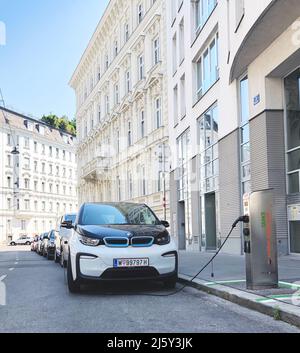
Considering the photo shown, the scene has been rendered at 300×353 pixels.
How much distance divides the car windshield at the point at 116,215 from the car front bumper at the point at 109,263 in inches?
34.8

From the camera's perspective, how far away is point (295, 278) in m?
9.09

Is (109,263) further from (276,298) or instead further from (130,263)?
(276,298)

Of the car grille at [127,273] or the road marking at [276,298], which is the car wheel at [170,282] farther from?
the road marking at [276,298]

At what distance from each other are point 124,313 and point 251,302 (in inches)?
68.4

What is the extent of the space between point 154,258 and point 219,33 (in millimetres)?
11713

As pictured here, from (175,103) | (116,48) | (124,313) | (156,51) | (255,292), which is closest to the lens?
(124,313)

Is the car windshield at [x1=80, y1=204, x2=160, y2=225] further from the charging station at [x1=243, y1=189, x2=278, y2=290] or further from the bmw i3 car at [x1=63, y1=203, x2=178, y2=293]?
the charging station at [x1=243, y1=189, x2=278, y2=290]

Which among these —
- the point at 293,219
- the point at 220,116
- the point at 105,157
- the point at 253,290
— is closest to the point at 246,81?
the point at 220,116

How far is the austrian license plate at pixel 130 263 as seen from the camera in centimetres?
834

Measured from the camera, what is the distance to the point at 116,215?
31.8 ft

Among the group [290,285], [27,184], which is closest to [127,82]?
[290,285]
